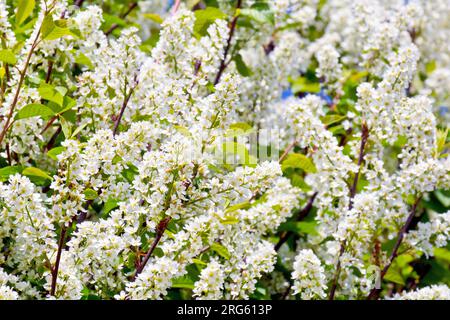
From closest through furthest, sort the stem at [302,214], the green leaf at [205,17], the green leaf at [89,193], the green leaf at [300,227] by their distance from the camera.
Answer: the green leaf at [89,193]
the green leaf at [205,17]
the green leaf at [300,227]
the stem at [302,214]

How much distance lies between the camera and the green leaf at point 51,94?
3.83m

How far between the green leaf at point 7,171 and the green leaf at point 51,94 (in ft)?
1.44

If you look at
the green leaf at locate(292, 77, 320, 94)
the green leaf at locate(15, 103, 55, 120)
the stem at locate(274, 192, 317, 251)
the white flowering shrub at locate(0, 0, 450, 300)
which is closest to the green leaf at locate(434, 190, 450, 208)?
the white flowering shrub at locate(0, 0, 450, 300)

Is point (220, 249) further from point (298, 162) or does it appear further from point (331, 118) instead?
point (331, 118)

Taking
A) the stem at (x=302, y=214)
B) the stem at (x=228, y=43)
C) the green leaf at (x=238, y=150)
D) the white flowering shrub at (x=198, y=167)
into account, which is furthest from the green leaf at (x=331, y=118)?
the green leaf at (x=238, y=150)

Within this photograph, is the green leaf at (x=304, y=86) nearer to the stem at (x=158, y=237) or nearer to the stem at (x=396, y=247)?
the stem at (x=396, y=247)

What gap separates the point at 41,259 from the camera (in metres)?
3.24

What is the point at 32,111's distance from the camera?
11.9 feet

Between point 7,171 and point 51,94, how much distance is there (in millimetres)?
503

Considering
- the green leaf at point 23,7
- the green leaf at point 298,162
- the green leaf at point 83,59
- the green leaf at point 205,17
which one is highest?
the green leaf at point 205,17

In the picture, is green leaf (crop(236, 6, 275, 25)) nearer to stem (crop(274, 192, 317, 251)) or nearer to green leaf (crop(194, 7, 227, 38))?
green leaf (crop(194, 7, 227, 38))

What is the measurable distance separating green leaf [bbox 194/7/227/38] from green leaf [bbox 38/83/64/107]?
1411 mm

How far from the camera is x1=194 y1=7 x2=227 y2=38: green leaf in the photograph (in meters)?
4.88

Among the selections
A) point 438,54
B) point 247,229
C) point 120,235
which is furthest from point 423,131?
point 438,54
